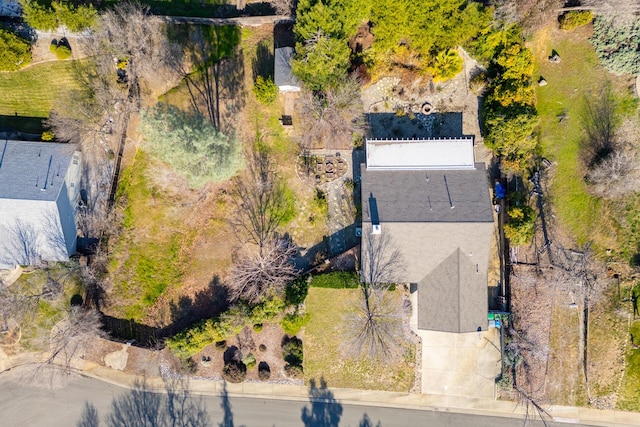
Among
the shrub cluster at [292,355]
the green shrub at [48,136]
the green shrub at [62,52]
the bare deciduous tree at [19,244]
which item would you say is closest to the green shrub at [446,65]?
the shrub cluster at [292,355]

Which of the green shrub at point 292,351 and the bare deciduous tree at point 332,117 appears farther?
the green shrub at point 292,351

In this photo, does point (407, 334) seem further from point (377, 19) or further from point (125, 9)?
point (125, 9)

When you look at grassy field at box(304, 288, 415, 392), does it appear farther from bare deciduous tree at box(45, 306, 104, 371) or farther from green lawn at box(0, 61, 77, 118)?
green lawn at box(0, 61, 77, 118)

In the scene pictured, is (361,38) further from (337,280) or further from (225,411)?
(225,411)

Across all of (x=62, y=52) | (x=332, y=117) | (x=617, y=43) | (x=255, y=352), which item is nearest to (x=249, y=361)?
(x=255, y=352)

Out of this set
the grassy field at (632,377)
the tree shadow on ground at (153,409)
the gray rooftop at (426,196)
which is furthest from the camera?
the tree shadow on ground at (153,409)

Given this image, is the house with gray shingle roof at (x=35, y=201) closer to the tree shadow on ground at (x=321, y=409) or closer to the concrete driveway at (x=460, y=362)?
the tree shadow on ground at (x=321, y=409)

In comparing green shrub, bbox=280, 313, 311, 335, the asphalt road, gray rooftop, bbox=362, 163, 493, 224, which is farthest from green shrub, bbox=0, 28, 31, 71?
green shrub, bbox=280, 313, 311, 335
